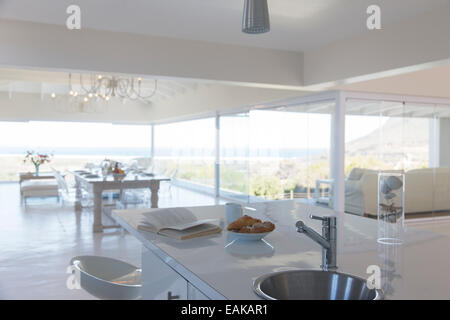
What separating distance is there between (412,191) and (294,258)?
6.19m

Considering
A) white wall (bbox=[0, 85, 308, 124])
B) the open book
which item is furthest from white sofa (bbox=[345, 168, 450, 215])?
the open book

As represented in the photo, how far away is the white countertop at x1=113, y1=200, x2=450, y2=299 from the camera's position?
1.35 m

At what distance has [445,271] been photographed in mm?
1507

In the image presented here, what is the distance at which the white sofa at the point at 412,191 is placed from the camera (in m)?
6.68

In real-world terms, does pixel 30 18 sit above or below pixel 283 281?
above

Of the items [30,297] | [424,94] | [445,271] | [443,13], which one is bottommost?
[30,297]

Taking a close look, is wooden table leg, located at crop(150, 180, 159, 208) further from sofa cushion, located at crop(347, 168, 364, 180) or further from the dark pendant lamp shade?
the dark pendant lamp shade

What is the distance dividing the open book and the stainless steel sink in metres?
0.66

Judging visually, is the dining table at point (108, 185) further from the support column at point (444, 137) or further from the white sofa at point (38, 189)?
the support column at point (444, 137)

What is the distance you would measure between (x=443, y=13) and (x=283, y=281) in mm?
3953

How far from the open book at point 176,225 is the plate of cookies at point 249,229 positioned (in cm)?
16

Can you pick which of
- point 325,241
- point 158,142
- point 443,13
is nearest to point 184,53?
point 443,13

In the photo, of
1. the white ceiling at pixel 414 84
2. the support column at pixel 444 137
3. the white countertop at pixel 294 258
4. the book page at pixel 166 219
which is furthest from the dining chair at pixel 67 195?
the support column at pixel 444 137

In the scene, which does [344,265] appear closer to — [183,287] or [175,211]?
[183,287]
